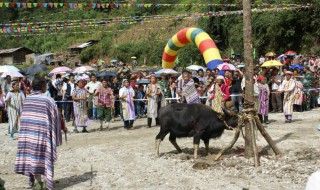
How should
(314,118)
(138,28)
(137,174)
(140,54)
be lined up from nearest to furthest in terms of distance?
(137,174), (314,118), (140,54), (138,28)

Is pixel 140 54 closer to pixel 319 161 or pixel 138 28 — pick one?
pixel 138 28

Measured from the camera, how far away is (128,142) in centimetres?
1179

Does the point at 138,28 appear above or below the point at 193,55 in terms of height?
above

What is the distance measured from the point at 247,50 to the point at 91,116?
10.5m

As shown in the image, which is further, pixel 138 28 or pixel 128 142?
pixel 138 28

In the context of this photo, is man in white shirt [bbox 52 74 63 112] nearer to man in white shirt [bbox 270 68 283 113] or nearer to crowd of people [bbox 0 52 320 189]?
crowd of people [bbox 0 52 320 189]

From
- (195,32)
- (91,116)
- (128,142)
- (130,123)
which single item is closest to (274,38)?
(195,32)

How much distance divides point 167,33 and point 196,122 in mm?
39727

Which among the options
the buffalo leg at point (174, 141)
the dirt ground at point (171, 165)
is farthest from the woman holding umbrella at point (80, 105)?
the buffalo leg at point (174, 141)

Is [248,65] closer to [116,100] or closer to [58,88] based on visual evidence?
[116,100]

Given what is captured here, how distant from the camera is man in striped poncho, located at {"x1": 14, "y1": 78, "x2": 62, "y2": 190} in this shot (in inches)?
280

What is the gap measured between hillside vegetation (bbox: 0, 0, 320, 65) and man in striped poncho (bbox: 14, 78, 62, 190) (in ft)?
60.6

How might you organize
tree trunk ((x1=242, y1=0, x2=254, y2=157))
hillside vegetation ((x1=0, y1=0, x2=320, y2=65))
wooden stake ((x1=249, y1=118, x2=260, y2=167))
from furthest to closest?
hillside vegetation ((x1=0, y1=0, x2=320, y2=65)) < tree trunk ((x1=242, y1=0, x2=254, y2=157)) < wooden stake ((x1=249, y1=118, x2=260, y2=167))

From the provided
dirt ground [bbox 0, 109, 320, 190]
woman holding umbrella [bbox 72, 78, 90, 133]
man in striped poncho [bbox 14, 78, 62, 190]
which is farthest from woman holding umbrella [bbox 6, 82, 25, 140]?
man in striped poncho [bbox 14, 78, 62, 190]
